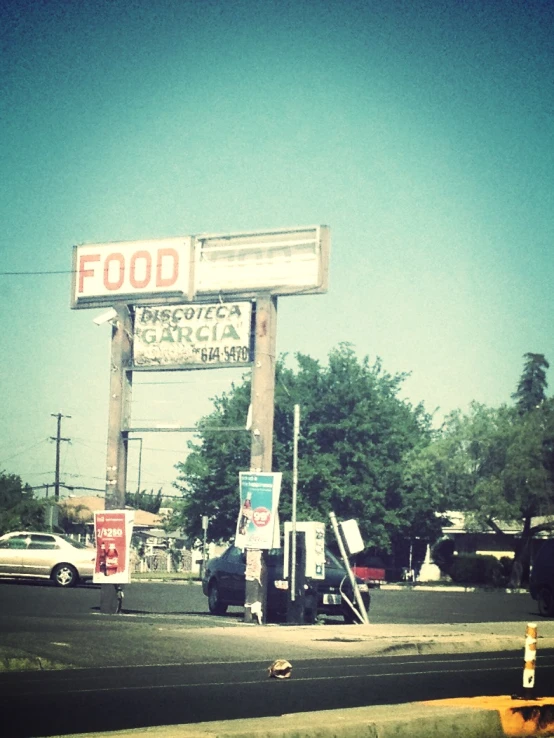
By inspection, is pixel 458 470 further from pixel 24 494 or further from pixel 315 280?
pixel 315 280

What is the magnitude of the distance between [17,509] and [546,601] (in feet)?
118

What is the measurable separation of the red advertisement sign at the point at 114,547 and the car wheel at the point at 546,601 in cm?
1095

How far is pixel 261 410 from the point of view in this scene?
851 inches

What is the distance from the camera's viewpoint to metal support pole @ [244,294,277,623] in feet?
70.0

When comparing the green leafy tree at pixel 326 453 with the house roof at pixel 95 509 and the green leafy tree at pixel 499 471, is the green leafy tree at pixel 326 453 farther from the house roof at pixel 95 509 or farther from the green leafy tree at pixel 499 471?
the house roof at pixel 95 509

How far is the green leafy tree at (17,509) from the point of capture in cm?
5366

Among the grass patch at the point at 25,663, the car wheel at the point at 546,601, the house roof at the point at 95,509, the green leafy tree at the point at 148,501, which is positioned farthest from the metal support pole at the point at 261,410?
the green leafy tree at the point at 148,501

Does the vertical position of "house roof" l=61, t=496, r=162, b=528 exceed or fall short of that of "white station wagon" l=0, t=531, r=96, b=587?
it falls short

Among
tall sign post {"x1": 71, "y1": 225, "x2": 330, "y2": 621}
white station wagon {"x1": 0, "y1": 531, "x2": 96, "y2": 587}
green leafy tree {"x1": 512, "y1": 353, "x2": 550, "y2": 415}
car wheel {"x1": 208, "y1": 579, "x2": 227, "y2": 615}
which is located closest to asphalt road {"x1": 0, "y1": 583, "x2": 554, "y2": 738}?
car wheel {"x1": 208, "y1": 579, "x2": 227, "y2": 615}

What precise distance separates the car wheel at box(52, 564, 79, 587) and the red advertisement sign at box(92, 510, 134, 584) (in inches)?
382

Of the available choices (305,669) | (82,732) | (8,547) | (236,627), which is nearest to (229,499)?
(8,547)

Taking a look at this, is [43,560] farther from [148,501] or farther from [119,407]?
[148,501]

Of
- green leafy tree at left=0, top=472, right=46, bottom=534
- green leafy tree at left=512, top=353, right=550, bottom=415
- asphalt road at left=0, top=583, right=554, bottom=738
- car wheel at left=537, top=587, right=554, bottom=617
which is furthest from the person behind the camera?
green leafy tree at left=512, top=353, right=550, bottom=415

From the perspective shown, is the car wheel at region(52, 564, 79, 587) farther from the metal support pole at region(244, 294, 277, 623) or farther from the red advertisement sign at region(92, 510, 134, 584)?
the metal support pole at region(244, 294, 277, 623)
